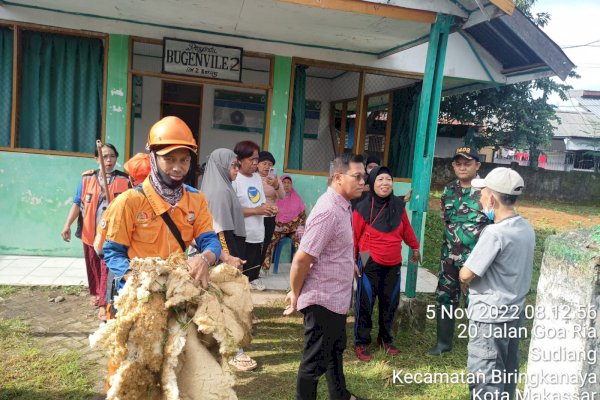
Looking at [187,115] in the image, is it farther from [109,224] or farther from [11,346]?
[109,224]

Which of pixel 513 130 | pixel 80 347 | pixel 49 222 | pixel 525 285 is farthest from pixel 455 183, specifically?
pixel 513 130

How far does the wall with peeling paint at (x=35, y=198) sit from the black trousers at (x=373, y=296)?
4029mm

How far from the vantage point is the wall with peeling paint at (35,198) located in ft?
19.6

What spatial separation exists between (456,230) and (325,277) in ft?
5.52

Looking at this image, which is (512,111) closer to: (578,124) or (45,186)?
(45,186)

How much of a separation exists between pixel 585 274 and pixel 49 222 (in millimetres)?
6140

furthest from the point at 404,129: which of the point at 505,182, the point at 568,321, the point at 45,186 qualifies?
the point at 568,321

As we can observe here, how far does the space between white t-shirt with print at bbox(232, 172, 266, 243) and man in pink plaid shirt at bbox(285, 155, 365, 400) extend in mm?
1522

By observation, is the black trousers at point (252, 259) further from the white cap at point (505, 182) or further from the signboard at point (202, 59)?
the signboard at point (202, 59)

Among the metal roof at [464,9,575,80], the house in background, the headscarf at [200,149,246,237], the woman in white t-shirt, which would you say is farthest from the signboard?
the metal roof at [464,9,575,80]

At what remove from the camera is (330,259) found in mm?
2953

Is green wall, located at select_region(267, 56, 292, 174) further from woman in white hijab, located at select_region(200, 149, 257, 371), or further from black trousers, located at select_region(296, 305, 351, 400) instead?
black trousers, located at select_region(296, 305, 351, 400)

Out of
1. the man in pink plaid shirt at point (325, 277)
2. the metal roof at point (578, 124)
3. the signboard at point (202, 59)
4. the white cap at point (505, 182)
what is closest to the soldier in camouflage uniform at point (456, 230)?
the white cap at point (505, 182)

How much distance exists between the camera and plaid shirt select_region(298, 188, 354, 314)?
113 inches
